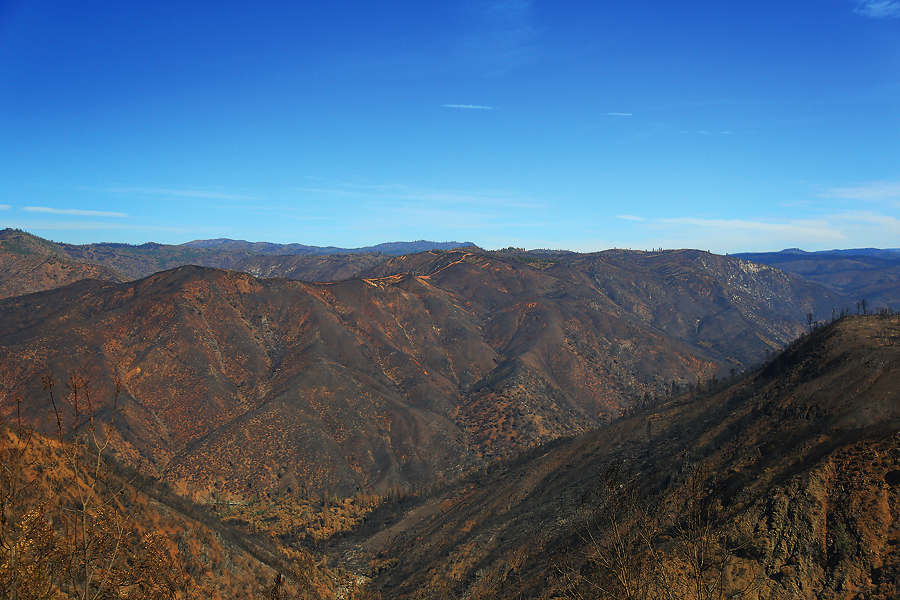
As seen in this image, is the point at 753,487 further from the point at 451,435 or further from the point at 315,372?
the point at 315,372

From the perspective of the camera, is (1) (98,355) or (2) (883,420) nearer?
(2) (883,420)

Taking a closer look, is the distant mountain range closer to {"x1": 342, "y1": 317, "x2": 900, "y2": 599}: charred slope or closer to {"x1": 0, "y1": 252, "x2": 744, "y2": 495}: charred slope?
{"x1": 342, "y1": 317, "x2": 900, "y2": 599}: charred slope

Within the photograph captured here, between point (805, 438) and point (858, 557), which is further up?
point (805, 438)

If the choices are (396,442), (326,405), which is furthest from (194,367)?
(396,442)

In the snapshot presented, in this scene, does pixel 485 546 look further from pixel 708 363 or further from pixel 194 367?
pixel 708 363

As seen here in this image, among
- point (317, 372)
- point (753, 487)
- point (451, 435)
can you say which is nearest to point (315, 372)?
point (317, 372)

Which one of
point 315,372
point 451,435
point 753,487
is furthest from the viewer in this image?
point 315,372

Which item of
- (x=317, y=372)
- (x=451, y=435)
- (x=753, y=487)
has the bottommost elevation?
(x=451, y=435)

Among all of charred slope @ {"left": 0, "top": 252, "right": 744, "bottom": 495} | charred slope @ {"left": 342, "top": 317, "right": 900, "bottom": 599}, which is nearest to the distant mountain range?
charred slope @ {"left": 342, "top": 317, "right": 900, "bottom": 599}

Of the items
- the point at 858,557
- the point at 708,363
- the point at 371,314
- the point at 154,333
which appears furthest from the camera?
the point at 708,363

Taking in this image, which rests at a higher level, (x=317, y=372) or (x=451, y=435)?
(x=317, y=372)
